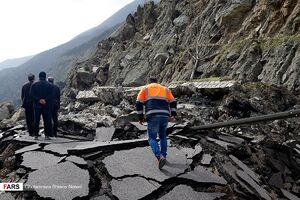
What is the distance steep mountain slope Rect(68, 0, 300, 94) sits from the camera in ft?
66.4


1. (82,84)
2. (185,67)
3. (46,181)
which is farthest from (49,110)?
(82,84)

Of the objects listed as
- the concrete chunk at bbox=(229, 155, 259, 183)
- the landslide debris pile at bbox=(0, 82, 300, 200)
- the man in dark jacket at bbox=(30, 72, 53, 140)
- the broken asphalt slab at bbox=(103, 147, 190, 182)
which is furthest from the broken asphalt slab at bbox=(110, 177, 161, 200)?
the man in dark jacket at bbox=(30, 72, 53, 140)

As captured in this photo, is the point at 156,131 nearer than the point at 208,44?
Yes

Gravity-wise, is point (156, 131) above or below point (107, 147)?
above

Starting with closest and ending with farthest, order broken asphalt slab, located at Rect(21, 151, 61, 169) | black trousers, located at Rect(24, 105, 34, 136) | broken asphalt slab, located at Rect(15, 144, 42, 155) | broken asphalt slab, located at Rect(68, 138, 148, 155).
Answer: broken asphalt slab, located at Rect(21, 151, 61, 169)
broken asphalt slab, located at Rect(68, 138, 148, 155)
broken asphalt slab, located at Rect(15, 144, 42, 155)
black trousers, located at Rect(24, 105, 34, 136)

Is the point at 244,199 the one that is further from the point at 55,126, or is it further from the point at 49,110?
the point at 55,126

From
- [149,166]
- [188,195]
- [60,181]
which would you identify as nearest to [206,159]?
[149,166]

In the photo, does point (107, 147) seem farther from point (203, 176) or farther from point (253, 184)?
point (253, 184)

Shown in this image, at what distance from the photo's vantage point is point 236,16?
94.7 ft

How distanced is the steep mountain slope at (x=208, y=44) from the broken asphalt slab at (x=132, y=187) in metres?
14.1

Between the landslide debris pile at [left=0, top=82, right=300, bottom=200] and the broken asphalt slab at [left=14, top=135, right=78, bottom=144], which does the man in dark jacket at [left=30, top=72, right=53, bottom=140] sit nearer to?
the broken asphalt slab at [left=14, top=135, right=78, bottom=144]

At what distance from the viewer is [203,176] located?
5.82 m

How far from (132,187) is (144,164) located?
33.8 inches

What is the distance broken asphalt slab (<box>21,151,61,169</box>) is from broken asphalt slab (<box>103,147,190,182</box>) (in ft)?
3.84
